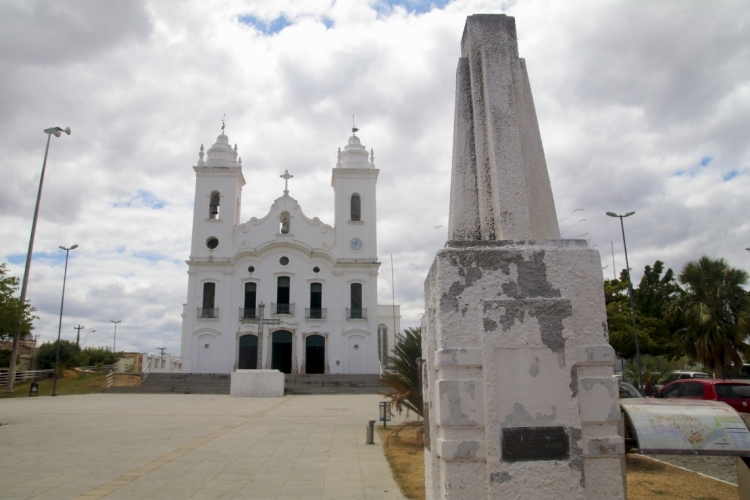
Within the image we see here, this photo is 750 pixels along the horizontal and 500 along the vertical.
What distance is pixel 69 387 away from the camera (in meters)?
27.1

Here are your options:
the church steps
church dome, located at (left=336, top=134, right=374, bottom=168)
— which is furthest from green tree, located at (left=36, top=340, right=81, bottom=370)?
church dome, located at (left=336, top=134, right=374, bottom=168)

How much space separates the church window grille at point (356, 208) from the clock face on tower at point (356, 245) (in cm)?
123

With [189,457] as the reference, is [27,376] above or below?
above

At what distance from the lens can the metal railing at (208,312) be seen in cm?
3241

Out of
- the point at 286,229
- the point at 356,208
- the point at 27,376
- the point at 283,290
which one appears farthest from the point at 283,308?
the point at 27,376

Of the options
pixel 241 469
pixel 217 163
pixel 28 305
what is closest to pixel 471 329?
pixel 241 469

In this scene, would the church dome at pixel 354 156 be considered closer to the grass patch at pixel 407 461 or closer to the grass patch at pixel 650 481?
the grass patch at pixel 407 461

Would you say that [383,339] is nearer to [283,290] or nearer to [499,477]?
[283,290]

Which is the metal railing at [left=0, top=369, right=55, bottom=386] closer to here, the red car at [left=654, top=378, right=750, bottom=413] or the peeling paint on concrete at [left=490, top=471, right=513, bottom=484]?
the red car at [left=654, top=378, right=750, bottom=413]

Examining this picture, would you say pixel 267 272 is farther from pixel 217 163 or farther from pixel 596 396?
pixel 596 396

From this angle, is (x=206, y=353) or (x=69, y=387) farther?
(x=206, y=353)

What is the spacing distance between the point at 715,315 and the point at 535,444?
20004 mm

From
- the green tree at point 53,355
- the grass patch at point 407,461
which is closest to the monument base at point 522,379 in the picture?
the grass patch at point 407,461

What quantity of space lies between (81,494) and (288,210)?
29.5 meters
